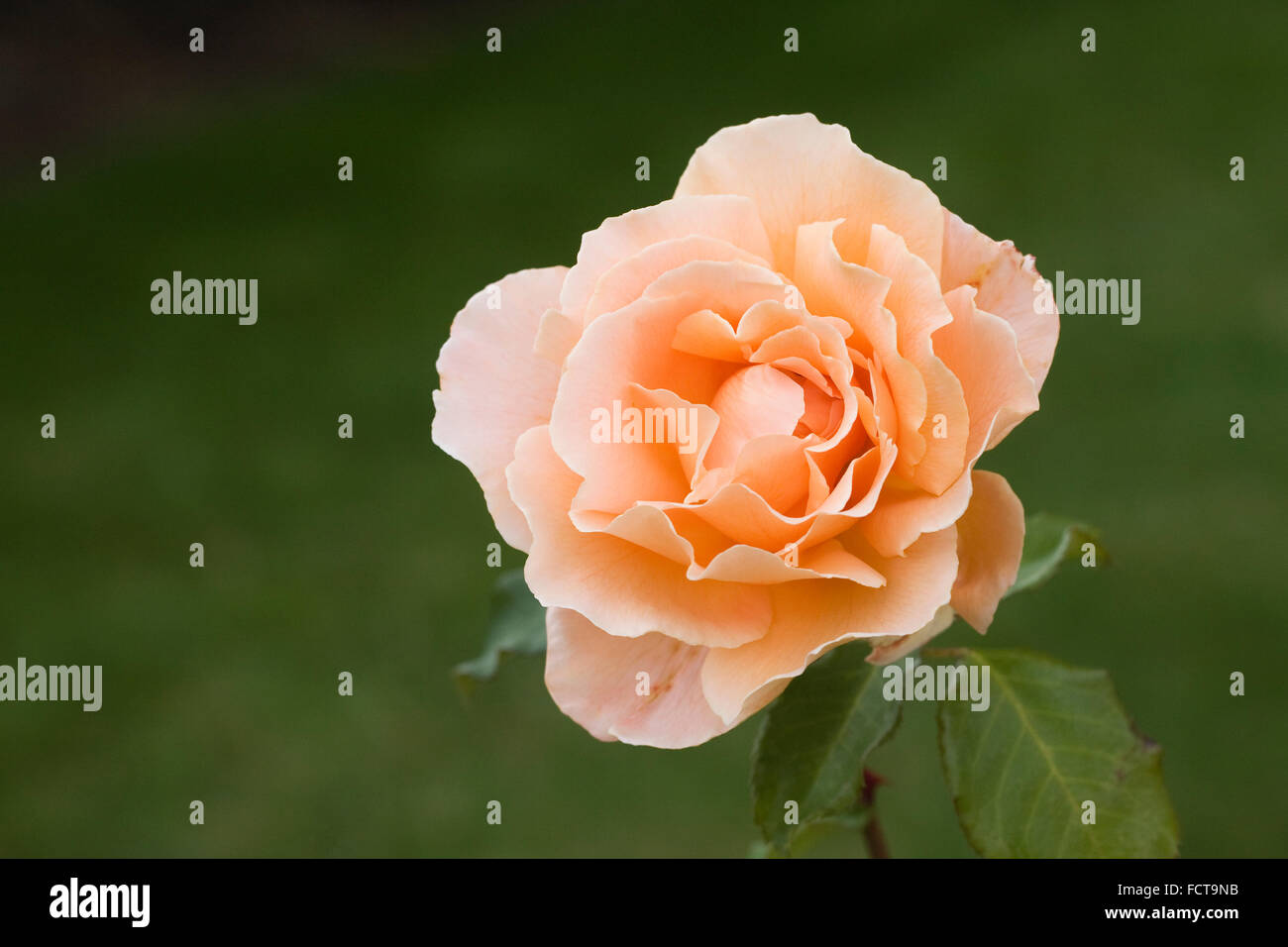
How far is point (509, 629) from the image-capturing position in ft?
2.63

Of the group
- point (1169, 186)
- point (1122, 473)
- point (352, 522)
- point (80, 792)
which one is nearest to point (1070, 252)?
point (1169, 186)

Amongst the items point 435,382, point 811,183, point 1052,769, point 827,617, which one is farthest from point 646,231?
point 435,382

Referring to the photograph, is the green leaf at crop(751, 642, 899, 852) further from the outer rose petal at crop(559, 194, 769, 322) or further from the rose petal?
the outer rose petal at crop(559, 194, 769, 322)

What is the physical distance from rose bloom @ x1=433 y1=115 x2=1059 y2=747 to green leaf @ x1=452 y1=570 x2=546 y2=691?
0.23 meters

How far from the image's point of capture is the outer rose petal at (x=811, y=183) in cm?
53

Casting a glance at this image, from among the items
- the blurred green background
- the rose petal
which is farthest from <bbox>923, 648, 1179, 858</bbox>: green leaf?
the blurred green background

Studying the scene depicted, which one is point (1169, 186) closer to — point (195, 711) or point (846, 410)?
point (195, 711)

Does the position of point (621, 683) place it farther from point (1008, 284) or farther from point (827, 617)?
point (1008, 284)

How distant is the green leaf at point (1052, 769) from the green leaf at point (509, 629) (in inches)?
9.4

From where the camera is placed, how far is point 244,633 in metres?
2.07

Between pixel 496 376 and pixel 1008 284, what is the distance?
0.22 meters

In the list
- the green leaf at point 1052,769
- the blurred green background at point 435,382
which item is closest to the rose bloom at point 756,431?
Result: the green leaf at point 1052,769

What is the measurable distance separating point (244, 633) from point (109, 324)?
95cm

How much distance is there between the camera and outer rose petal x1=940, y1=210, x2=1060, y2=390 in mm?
527
